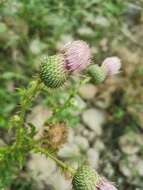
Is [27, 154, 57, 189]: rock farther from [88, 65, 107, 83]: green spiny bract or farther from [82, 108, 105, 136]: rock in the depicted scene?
[88, 65, 107, 83]: green spiny bract

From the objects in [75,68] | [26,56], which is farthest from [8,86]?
[75,68]

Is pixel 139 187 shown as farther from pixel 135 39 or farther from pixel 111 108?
pixel 135 39

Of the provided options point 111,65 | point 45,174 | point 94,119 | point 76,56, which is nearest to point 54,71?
point 76,56

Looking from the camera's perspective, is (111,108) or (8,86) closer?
(8,86)

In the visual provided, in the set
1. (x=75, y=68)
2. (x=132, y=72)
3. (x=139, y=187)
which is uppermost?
(x=75, y=68)

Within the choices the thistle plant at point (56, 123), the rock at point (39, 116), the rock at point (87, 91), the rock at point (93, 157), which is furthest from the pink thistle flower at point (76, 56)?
the rock at point (87, 91)

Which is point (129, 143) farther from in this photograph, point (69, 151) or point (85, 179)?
point (85, 179)

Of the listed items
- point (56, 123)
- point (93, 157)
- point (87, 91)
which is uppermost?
point (56, 123)

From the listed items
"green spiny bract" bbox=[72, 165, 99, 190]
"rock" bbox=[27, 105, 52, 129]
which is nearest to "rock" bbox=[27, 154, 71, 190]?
"rock" bbox=[27, 105, 52, 129]
